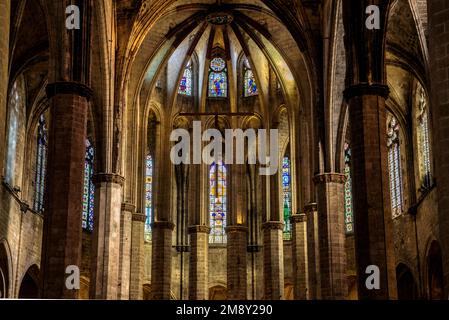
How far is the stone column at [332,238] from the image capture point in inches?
1120

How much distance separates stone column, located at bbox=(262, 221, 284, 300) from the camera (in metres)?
36.6

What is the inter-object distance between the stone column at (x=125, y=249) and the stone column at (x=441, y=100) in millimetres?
18250

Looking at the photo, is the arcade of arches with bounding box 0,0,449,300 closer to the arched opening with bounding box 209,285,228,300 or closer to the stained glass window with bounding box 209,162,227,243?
the stained glass window with bounding box 209,162,227,243

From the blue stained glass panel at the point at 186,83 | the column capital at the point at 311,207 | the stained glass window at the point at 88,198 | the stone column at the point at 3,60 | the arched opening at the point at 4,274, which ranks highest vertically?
the blue stained glass panel at the point at 186,83

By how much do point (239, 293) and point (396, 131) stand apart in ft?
32.3

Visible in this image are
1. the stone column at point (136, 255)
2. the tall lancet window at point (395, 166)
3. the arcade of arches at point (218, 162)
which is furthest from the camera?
the tall lancet window at point (395, 166)

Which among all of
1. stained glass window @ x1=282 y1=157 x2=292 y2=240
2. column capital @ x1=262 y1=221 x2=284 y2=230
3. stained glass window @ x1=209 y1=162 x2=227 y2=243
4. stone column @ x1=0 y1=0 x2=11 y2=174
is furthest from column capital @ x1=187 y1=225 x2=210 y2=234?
stone column @ x1=0 y1=0 x2=11 y2=174

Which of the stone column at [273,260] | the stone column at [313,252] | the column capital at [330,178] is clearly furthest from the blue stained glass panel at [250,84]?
the column capital at [330,178]

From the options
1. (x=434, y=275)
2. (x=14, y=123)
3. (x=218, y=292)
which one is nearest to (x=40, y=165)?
(x=14, y=123)

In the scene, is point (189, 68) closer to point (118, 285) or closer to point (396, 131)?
point (396, 131)

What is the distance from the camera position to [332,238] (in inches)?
1134

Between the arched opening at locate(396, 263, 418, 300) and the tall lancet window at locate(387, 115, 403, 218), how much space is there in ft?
7.51

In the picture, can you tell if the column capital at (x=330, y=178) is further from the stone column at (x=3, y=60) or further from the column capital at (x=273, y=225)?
the stone column at (x=3, y=60)
